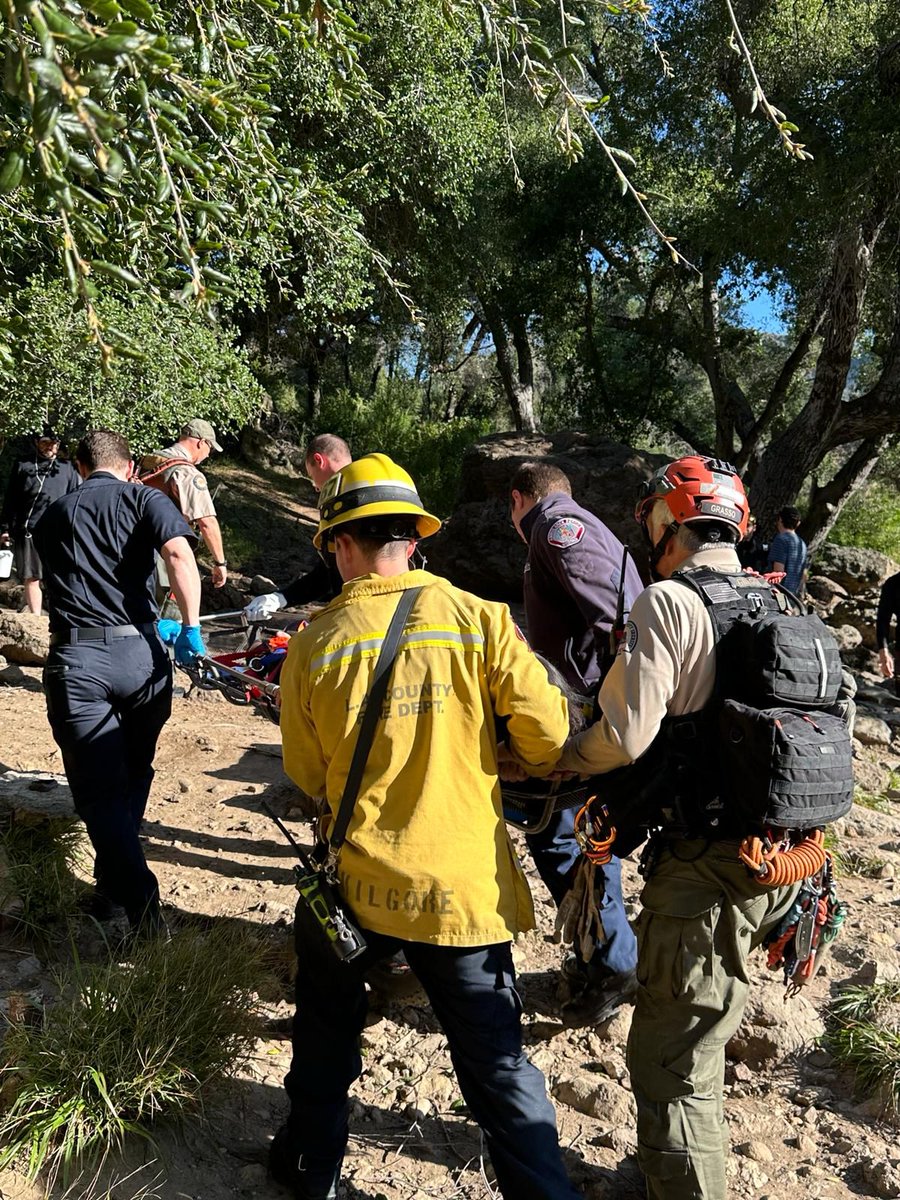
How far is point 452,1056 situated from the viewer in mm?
2238

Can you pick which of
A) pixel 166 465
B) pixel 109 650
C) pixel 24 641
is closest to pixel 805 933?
pixel 109 650

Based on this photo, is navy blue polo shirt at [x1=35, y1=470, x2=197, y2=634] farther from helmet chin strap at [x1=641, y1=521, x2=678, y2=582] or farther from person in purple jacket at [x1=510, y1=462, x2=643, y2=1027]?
helmet chin strap at [x1=641, y1=521, x2=678, y2=582]

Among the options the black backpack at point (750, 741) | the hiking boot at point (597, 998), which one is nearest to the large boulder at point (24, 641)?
the hiking boot at point (597, 998)

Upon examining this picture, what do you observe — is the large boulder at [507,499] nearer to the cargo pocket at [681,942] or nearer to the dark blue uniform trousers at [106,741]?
the dark blue uniform trousers at [106,741]

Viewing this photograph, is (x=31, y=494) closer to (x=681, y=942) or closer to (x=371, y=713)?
(x=371, y=713)

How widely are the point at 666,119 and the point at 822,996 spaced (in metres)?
13.4

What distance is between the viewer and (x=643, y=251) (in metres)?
17.3

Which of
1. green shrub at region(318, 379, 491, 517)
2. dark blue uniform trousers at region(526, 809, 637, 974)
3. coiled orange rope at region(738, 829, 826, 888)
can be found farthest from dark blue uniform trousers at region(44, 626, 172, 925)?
green shrub at region(318, 379, 491, 517)

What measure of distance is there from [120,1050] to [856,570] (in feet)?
43.4

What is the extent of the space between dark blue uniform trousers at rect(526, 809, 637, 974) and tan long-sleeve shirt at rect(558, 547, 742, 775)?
3.50 ft

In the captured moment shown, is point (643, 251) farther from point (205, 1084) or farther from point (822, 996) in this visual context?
point (205, 1084)

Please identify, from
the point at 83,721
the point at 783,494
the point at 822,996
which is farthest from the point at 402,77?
the point at 822,996

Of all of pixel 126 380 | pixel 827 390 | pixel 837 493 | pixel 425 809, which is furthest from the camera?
pixel 837 493

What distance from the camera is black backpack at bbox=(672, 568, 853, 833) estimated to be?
222 centimetres
